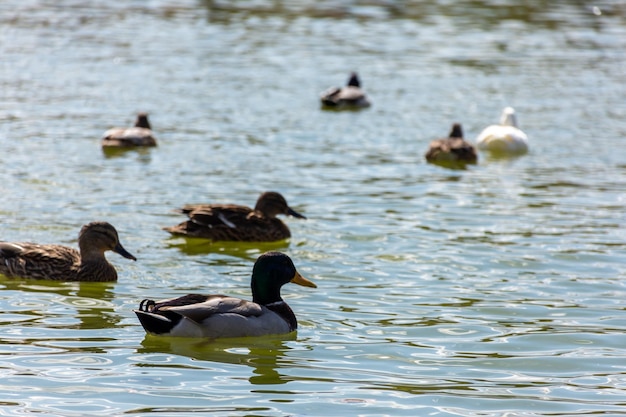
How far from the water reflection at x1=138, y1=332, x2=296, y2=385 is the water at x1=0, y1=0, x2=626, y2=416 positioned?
32mm

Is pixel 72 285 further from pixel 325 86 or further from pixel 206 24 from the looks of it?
pixel 206 24

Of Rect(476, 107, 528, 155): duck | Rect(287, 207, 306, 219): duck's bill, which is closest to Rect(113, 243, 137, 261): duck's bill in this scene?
Rect(287, 207, 306, 219): duck's bill

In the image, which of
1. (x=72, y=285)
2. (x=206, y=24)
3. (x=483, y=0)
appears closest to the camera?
(x=72, y=285)

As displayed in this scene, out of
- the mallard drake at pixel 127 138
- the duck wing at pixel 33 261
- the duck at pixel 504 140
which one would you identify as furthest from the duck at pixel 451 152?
the duck wing at pixel 33 261

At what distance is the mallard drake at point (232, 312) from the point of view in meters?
10.8

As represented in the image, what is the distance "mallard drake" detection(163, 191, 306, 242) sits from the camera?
50.1 feet

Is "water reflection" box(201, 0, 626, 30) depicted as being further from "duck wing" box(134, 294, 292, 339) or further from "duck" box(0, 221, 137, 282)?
"duck wing" box(134, 294, 292, 339)

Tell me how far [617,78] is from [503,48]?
554 centimetres

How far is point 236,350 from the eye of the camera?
10.9 m

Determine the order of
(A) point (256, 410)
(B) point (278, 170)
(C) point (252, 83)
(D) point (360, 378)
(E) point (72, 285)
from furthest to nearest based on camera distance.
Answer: (C) point (252, 83), (B) point (278, 170), (E) point (72, 285), (D) point (360, 378), (A) point (256, 410)

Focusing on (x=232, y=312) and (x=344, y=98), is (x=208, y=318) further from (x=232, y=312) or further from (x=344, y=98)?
(x=344, y=98)

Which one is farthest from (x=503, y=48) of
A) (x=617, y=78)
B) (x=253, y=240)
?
(x=253, y=240)

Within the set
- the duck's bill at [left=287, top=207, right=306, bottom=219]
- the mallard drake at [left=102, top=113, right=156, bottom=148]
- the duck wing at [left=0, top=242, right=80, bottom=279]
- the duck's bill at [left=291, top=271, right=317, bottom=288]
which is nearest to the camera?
the duck's bill at [left=291, top=271, right=317, bottom=288]

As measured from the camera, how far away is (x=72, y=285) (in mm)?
13320
